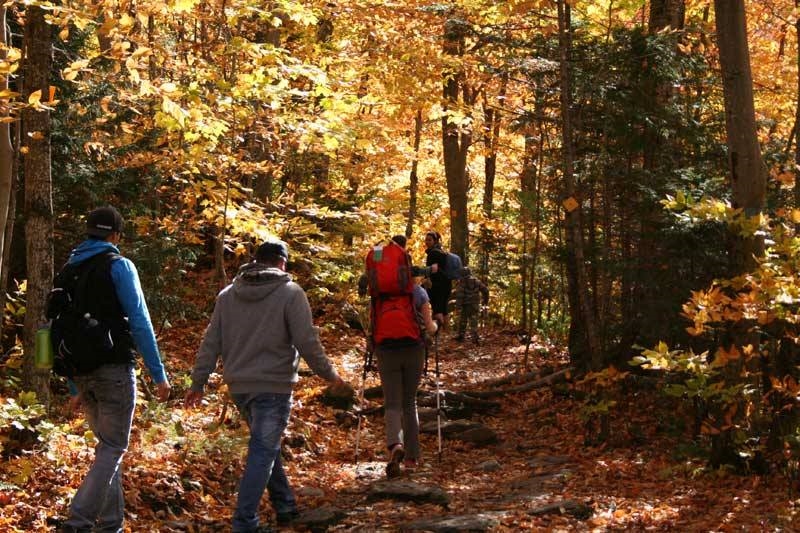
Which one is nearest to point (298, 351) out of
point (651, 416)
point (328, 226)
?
point (651, 416)

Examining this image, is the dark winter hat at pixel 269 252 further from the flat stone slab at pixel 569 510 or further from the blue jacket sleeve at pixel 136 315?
the flat stone slab at pixel 569 510

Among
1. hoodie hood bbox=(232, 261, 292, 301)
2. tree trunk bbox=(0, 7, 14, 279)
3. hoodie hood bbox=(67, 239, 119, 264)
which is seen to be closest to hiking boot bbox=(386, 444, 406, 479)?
hoodie hood bbox=(232, 261, 292, 301)

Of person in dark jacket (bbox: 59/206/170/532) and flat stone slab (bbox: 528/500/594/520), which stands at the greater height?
person in dark jacket (bbox: 59/206/170/532)

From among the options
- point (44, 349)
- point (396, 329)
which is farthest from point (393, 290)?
point (44, 349)

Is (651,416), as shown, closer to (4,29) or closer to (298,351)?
(298,351)

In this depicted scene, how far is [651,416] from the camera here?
11078 mm

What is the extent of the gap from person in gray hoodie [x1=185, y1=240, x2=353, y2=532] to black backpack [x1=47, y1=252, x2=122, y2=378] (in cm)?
82

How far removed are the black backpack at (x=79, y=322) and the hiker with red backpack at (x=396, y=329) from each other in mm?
3351

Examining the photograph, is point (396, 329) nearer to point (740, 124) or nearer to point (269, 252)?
point (269, 252)

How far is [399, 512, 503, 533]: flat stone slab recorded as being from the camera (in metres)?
6.42

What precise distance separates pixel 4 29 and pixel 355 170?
1078 centimetres

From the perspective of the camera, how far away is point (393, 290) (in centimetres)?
877

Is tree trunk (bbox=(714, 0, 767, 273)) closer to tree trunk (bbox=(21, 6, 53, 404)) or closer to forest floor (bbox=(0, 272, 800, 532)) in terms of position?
forest floor (bbox=(0, 272, 800, 532))

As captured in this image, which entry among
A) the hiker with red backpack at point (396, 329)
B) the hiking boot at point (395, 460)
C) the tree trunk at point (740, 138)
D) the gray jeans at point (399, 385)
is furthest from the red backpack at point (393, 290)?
the tree trunk at point (740, 138)
